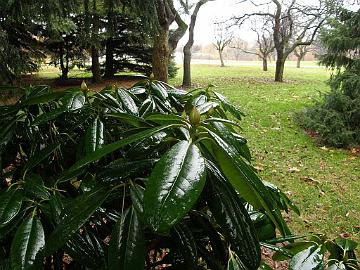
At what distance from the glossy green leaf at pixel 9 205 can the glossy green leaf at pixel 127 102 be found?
17.0 inches

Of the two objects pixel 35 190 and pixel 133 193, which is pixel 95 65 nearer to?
pixel 35 190

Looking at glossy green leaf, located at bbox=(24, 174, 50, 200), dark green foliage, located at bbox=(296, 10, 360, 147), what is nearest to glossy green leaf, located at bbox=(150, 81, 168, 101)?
glossy green leaf, located at bbox=(24, 174, 50, 200)

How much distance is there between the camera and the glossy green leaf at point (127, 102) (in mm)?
1123

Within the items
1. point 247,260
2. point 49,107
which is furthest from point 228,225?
point 49,107

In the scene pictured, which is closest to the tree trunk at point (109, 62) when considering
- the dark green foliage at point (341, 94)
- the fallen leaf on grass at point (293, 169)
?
the dark green foliage at point (341, 94)

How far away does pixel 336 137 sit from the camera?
6.27 meters

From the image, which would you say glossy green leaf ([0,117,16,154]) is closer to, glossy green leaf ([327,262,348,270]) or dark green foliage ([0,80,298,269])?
dark green foliage ([0,80,298,269])

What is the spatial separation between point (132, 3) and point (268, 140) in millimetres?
3992

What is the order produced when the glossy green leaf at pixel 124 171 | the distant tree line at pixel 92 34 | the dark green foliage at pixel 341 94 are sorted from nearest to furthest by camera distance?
the glossy green leaf at pixel 124 171
the distant tree line at pixel 92 34
the dark green foliage at pixel 341 94

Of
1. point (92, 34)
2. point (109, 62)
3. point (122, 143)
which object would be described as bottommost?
point (122, 143)

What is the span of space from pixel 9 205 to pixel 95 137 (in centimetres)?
27

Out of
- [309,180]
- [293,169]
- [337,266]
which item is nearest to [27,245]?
[337,266]

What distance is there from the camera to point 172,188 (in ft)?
1.80

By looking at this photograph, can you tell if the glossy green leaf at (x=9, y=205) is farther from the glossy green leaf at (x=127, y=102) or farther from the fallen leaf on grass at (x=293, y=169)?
the fallen leaf on grass at (x=293, y=169)
